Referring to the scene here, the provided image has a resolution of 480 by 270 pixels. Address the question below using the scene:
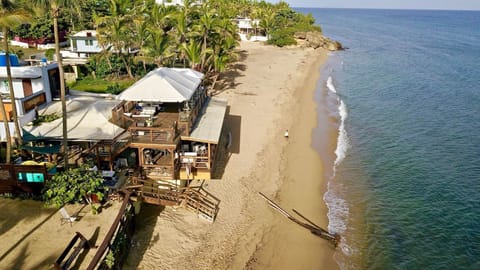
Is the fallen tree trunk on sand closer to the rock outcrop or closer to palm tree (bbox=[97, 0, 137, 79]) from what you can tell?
palm tree (bbox=[97, 0, 137, 79])

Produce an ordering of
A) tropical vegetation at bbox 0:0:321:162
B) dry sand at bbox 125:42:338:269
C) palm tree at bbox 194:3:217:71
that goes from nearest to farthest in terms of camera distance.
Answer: dry sand at bbox 125:42:338:269, tropical vegetation at bbox 0:0:321:162, palm tree at bbox 194:3:217:71

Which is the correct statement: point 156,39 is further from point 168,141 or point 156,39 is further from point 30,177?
point 30,177

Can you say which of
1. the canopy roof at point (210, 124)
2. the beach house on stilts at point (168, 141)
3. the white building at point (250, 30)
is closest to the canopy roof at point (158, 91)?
the beach house on stilts at point (168, 141)

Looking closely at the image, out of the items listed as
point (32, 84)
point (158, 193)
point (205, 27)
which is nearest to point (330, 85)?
point (205, 27)

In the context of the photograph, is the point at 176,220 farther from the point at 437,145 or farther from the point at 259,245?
the point at 437,145

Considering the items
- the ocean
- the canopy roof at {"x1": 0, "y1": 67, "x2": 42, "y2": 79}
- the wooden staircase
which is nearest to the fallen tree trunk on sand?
the ocean

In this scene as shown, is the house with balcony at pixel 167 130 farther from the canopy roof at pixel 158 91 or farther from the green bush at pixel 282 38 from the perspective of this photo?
the green bush at pixel 282 38

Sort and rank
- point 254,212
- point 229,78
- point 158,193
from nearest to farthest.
→ point 158,193, point 254,212, point 229,78
